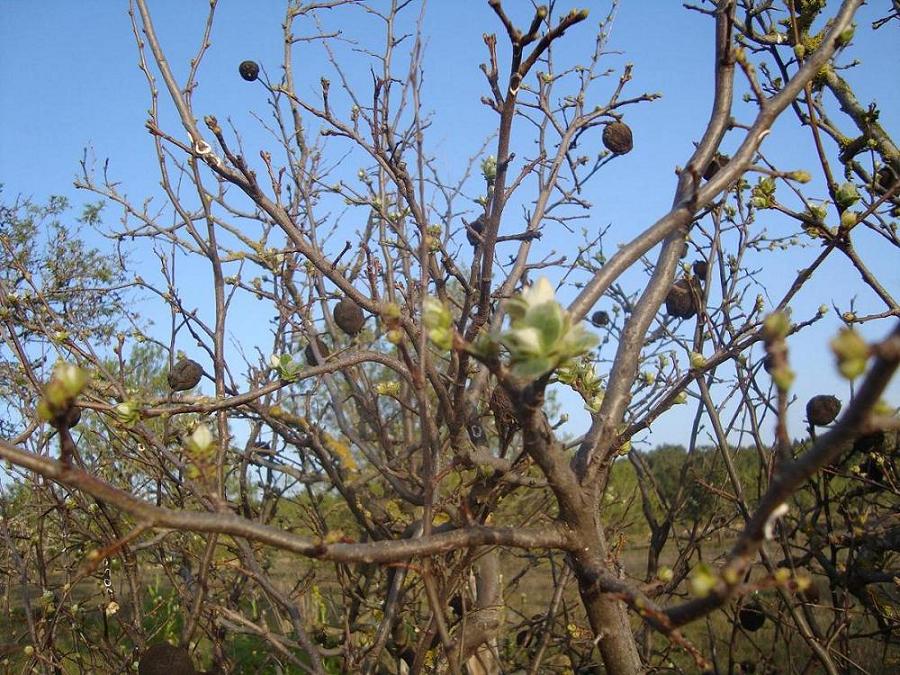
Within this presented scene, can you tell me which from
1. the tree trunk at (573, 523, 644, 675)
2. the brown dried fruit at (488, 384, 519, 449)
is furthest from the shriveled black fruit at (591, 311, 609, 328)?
the tree trunk at (573, 523, 644, 675)

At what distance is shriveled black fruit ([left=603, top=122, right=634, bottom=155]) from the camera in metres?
2.72

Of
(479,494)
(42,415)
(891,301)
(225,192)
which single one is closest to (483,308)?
(479,494)

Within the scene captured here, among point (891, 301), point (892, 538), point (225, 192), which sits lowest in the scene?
point (892, 538)

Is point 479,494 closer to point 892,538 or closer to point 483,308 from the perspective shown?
point 483,308

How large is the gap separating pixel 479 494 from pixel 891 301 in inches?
56.3

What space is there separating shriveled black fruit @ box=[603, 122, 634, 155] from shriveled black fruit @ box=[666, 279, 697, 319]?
2.00 feet

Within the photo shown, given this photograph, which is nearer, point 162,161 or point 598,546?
point 598,546

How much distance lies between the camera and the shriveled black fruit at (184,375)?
3021 millimetres

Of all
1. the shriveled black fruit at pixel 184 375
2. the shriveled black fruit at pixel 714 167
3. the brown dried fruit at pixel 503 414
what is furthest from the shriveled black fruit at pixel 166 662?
the shriveled black fruit at pixel 714 167

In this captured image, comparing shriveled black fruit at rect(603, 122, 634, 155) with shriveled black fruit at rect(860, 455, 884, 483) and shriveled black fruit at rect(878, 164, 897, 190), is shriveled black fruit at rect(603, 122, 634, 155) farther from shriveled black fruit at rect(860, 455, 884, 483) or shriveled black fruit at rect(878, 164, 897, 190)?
shriveled black fruit at rect(860, 455, 884, 483)

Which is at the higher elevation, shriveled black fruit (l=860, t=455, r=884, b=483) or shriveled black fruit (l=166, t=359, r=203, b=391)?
shriveled black fruit (l=166, t=359, r=203, b=391)

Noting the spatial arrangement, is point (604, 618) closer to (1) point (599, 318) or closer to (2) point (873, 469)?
(2) point (873, 469)

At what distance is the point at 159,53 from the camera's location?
270 cm

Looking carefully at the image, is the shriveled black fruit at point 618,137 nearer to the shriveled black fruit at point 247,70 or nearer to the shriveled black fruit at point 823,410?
the shriveled black fruit at point 823,410
